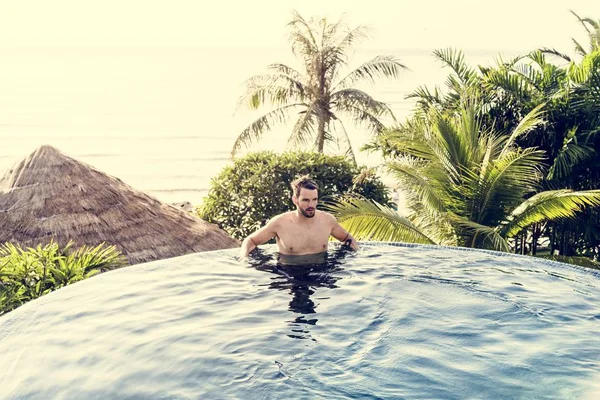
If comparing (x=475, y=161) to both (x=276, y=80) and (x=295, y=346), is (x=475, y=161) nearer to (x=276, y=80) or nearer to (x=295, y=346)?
(x=295, y=346)

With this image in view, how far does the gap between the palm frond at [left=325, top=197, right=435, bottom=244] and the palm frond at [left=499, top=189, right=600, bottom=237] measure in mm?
1194

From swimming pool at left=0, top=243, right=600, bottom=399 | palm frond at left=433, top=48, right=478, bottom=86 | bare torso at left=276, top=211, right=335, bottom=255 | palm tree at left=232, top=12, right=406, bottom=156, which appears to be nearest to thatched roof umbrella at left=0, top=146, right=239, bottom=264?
swimming pool at left=0, top=243, right=600, bottom=399

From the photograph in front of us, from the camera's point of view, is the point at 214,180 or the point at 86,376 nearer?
the point at 86,376

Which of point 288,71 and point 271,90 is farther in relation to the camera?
point 288,71

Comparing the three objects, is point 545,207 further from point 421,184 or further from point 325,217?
point 325,217

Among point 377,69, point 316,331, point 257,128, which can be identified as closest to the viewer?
point 316,331

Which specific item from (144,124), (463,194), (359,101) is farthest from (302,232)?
(144,124)

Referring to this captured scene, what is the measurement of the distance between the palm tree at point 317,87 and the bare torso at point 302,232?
10.7 meters

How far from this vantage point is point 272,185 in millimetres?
12531

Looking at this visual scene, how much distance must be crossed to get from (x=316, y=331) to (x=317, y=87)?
14555mm

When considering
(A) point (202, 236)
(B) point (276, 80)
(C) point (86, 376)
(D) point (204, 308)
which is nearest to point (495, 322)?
(D) point (204, 308)

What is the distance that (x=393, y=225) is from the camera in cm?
1004

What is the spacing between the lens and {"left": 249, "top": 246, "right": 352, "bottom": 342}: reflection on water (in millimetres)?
6676

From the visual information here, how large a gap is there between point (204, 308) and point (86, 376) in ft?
5.63
